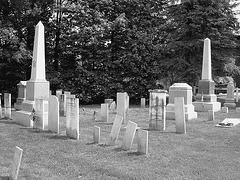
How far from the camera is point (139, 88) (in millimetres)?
23703

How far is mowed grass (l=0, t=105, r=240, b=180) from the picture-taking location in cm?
507

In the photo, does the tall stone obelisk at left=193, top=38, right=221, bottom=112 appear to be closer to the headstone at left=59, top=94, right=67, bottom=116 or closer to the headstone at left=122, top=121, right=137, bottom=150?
the headstone at left=59, top=94, right=67, bottom=116

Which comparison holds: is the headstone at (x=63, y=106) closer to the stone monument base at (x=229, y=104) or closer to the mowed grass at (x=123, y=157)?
the mowed grass at (x=123, y=157)

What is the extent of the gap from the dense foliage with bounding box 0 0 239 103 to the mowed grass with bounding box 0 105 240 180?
1307cm

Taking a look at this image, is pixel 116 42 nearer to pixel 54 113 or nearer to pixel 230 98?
pixel 230 98

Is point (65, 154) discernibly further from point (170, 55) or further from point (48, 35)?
point (48, 35)

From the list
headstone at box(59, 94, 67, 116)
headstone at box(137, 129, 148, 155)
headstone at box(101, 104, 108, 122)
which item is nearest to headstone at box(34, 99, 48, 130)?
headstone at box(101, 104, 108, 122)

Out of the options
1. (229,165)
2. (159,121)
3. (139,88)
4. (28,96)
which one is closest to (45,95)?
(28,96)

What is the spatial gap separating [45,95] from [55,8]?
15036mm

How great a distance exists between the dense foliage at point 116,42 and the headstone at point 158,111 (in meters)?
11.2

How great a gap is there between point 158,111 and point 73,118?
308 cm

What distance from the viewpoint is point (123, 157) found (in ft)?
20.2

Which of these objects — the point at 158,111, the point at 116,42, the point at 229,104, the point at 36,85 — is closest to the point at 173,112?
the point at 158,111

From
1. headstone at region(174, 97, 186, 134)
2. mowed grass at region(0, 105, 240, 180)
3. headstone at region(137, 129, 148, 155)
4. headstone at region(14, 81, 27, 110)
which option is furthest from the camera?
headstone at region(14, 81, 27, 110)
